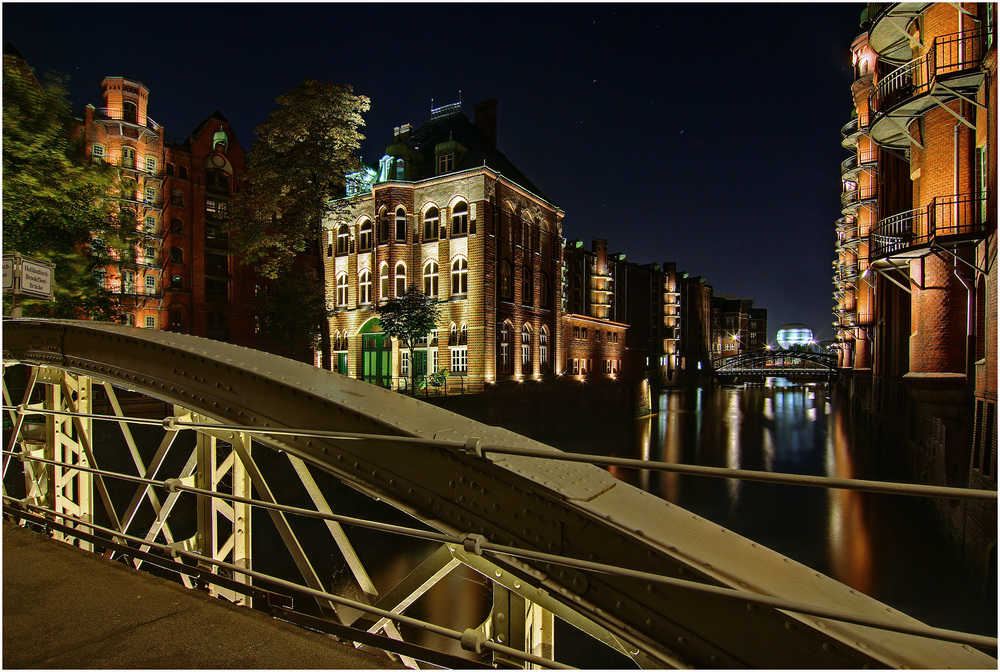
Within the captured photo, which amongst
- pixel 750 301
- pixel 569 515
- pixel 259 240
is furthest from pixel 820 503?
pixel 750 301

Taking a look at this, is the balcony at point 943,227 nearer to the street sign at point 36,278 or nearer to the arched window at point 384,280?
the street sign at point 36,278

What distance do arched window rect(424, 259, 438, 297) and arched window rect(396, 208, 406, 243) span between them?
2.57 meters

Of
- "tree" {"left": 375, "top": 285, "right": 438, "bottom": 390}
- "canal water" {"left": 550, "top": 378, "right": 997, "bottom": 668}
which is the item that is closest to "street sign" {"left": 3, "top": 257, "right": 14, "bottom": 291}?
"canal water" {"left": 550, "top": 378, "right": 997, "bottom": 668}

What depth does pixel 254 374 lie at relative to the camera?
3.99 m

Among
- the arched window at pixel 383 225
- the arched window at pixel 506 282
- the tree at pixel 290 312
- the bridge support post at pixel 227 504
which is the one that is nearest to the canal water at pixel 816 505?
the arched window at pixel 506 282

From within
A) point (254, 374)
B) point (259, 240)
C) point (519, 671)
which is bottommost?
point (519, 671)

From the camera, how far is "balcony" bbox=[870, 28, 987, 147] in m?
12.5

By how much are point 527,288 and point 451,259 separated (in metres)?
6.75

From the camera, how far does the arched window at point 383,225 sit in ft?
109

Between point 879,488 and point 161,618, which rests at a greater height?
point 879,488

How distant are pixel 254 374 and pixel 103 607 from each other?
71.5 inches

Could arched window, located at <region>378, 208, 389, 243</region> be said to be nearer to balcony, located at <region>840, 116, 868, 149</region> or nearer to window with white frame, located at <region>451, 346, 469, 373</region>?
window with white frame, located at <region>451, 346, 469, 373</region>

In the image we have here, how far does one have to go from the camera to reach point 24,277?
6.21 metres

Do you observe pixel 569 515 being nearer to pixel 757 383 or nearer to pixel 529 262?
pixel 529 262
